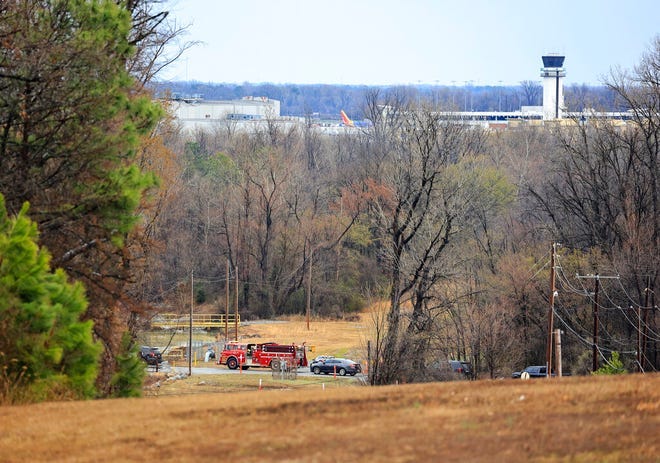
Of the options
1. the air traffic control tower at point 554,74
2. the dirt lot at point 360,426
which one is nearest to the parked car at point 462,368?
the dirt lot at point 360,426

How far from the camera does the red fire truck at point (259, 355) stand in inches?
1933


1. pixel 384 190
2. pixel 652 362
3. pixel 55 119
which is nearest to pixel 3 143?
pixel 55 119

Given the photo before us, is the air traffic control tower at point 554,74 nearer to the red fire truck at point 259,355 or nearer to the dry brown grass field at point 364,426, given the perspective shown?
the red fire truck at point 259,355

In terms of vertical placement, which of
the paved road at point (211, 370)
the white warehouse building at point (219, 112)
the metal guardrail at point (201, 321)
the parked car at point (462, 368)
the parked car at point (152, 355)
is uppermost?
the white warehouse building at point (219, 112)

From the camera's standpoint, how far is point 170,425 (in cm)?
1107

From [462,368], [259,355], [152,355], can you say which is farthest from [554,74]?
[462,368]

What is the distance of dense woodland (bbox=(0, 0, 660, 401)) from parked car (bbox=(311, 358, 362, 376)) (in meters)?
3.69

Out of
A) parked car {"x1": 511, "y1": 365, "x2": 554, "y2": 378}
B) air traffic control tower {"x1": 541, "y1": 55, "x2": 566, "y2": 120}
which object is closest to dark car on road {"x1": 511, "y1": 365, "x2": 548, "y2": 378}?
parked car {"x1": 511, "y1": 365, "x2": 554, "y2": 378}

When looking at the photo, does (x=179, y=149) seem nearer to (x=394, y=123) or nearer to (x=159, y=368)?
(x=394, y=123)

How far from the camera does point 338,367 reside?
4684cm

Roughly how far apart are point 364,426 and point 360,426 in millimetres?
41

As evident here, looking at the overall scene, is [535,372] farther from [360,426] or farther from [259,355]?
[360,426]

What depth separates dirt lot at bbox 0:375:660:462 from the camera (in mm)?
9586

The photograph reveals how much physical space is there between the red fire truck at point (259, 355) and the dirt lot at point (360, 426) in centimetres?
3585
